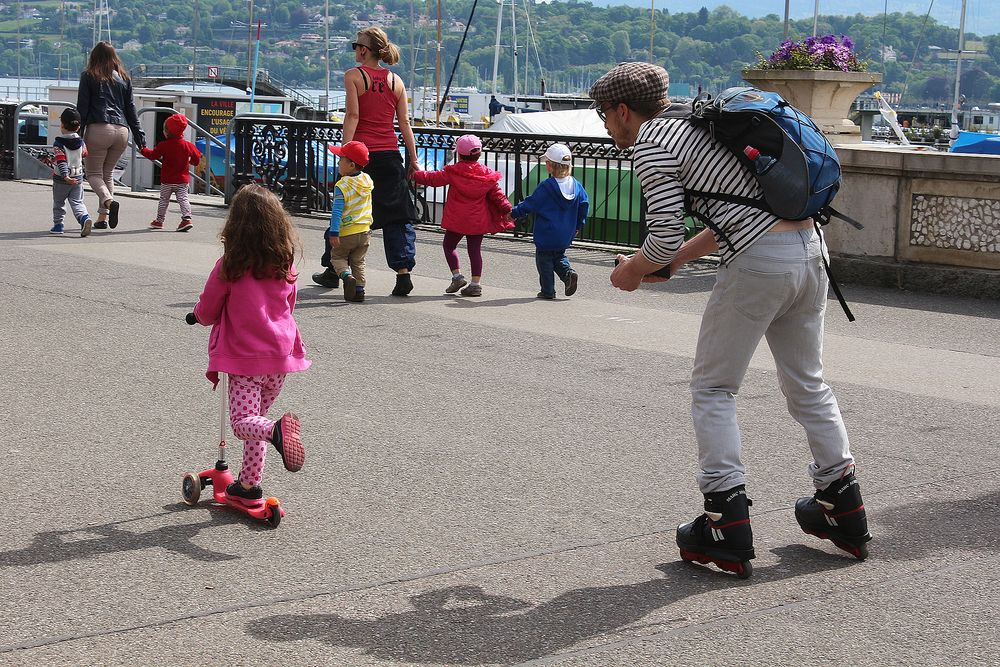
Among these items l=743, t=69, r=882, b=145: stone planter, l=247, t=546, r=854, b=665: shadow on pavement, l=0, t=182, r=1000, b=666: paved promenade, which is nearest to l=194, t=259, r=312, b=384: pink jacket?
l=0, t=182, r=1000, b=666: paved promenade

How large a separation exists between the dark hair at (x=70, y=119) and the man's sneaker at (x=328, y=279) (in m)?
4.57

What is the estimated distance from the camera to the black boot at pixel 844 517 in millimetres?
4738

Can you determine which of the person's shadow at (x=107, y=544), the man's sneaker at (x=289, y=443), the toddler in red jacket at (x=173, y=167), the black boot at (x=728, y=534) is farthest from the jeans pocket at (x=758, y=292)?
the toddler in red jacket at (x=173, y=167)

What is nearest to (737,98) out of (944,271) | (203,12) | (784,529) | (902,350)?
(784,529)

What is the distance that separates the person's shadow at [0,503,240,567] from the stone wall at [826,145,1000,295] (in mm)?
8489

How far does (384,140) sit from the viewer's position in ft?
36.2

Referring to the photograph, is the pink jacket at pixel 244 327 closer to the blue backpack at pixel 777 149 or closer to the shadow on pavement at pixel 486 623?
the shadow on pavement at pixel 486 623

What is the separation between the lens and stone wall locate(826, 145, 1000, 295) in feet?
38.2

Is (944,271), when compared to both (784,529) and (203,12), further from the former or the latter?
(203,12)

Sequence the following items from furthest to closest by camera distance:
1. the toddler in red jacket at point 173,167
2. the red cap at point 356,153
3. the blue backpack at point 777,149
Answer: the toddler in red jacket at point 173,167, the red cap at point 356,153, the blue backpack at point 777,149

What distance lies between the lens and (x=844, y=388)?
25.7ft

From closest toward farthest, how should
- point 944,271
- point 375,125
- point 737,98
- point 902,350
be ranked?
point 737,98
point 902,350
point 375,125
point 944,271

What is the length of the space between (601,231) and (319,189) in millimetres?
3915

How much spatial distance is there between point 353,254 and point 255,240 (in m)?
5.57
